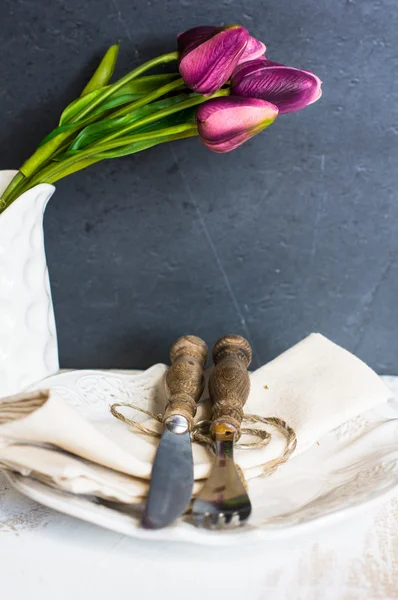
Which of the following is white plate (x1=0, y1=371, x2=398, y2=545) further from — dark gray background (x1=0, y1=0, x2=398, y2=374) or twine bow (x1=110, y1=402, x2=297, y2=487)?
dark gray background (x1=0, y1=0, x2=398, y2=374)

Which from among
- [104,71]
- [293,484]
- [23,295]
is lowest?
[293,484]

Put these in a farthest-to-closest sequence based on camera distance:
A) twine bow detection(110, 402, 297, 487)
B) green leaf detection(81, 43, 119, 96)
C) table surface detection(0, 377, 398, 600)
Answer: green leaf detection(81, 43, 119, 96), twine bow detection(110, 402, 297, 487), table surface detection(0, 377, 398, 600)

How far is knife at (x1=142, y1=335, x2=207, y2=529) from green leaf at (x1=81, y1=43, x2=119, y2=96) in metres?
0.26

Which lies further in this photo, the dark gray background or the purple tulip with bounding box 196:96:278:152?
the dark gray background

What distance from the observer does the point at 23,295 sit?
1.96 feet

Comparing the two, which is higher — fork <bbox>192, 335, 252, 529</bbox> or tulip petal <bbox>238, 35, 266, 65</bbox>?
tulip petal <bbox>238, 35, 266, 65</bbox>

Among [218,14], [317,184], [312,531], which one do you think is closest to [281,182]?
[317,184]

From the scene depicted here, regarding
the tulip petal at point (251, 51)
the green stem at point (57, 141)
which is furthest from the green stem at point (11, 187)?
the tulip petal at point (251, 51)

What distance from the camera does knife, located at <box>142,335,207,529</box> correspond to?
43cm

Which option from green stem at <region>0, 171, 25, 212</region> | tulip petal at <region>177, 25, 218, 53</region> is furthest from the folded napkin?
tulip petal at <region>177, 25, 218, 53</region>

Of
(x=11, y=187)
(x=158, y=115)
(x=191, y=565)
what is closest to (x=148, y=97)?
(x=158, y=115)

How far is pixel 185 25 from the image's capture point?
2.19 feet

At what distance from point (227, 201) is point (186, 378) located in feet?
0.72

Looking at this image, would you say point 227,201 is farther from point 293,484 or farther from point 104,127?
point 293,484
